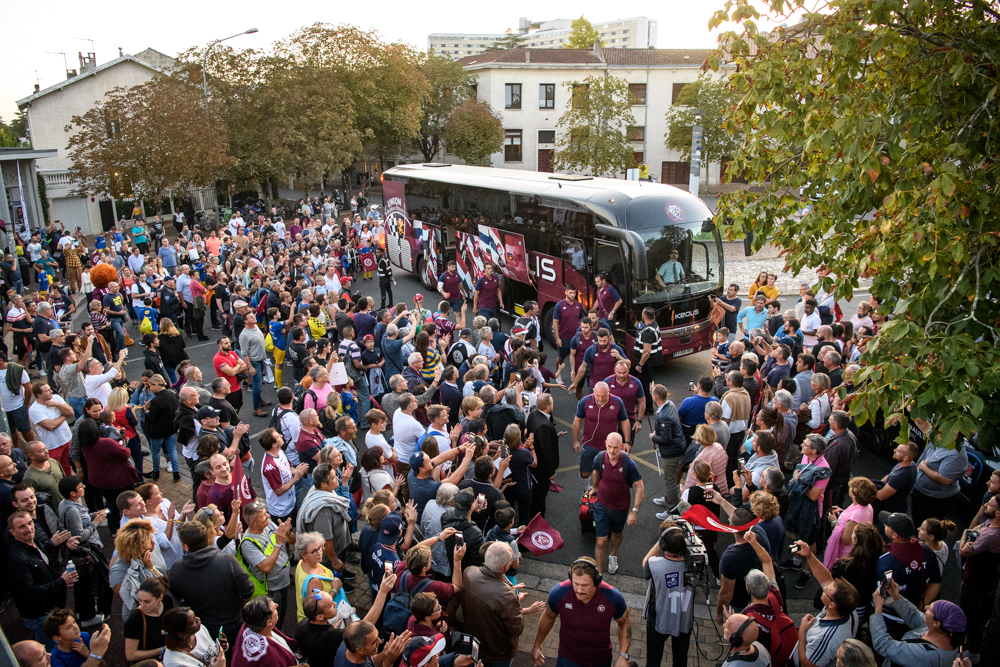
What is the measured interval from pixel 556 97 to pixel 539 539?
47984 mm

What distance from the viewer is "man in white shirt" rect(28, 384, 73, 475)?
7773mm

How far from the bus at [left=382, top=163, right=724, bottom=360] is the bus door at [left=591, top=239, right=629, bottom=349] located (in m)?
0.02

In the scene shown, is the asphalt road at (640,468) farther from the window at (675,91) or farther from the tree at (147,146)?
the window at (675,91)

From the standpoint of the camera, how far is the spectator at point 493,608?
4.73 metres

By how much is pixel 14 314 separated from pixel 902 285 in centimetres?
1369

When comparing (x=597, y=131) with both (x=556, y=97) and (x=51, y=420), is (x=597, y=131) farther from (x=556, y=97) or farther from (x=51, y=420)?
(x=51, y=420)

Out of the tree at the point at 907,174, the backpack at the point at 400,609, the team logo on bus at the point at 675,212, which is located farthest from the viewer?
the team logo on bus at the point at 675,212

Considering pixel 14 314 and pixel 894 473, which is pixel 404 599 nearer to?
pixel 894 473

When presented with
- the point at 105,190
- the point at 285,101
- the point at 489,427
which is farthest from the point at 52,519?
the point at 285,101

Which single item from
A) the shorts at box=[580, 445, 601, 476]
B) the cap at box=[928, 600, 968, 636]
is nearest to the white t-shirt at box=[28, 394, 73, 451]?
the shorts at box=[580, 445, 601, 476]

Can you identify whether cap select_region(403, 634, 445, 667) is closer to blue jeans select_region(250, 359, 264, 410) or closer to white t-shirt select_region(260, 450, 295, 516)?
white t-shirt select_region(260, 450, 295, 516)

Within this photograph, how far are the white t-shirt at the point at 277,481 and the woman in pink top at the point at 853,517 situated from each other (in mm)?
5021

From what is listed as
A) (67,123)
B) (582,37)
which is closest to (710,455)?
(67,123)

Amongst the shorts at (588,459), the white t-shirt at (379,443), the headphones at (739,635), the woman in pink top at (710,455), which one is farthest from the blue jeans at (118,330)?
the headphones at (739,635)
